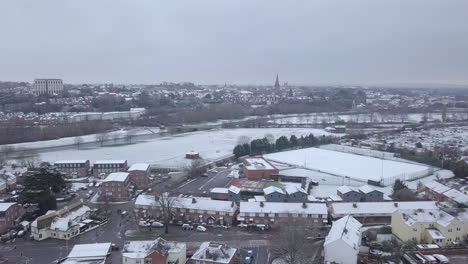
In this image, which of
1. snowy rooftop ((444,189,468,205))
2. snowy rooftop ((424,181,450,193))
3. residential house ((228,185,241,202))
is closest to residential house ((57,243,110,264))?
residential house ((228,185,241,202))

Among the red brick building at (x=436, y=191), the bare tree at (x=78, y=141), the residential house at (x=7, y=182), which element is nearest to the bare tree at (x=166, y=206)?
the residential house at (x=7, y=182)

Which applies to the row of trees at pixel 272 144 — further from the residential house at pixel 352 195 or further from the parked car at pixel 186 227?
the parked car at pixel 186 227

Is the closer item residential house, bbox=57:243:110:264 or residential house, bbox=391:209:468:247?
residential house, bbox=57:243:110:264

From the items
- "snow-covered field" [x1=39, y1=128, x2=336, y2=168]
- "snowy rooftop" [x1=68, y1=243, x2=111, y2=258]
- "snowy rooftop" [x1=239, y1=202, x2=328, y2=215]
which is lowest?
"snow-covered field" [x1=39, y1=128, x2=336, y2=168]

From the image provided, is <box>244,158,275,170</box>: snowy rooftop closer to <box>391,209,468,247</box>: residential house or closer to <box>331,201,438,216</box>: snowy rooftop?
<box>331,201,438,216</box>: snowy rooftop

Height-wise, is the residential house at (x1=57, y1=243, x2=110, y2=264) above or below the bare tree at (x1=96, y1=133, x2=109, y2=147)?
below

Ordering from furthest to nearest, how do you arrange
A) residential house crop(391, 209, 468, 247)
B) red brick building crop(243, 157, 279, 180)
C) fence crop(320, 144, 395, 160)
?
fence crop(320, 144, 395, 160) < red brick building crop(243, 157, 279, 180) < residential house crop(391, 209, 468, 247)

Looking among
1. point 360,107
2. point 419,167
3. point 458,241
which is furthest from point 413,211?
point 360,107

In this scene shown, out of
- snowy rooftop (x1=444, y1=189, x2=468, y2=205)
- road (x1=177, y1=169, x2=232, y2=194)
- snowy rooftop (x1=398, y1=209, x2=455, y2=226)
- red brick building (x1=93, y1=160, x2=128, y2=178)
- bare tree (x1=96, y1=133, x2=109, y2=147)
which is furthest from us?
bare tree (x1=96, y1=133, x2=109, y2=147)
